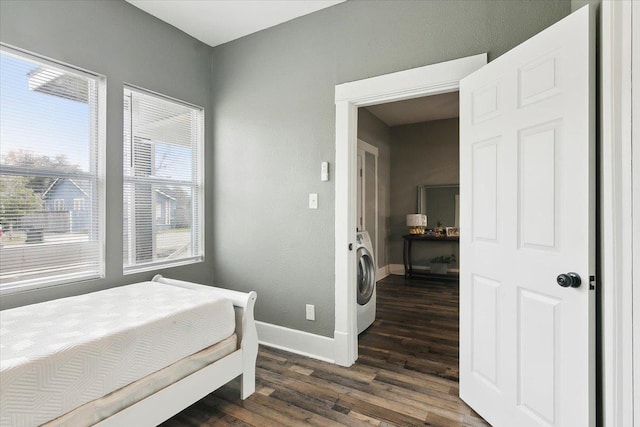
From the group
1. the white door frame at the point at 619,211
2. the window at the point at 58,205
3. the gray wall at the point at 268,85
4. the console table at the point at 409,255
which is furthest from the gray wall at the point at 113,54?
the console table at the point at 409,255

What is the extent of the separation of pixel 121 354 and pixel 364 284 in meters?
2.19

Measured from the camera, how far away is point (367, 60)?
2.44 meters

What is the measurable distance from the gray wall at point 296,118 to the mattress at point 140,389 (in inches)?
38.2

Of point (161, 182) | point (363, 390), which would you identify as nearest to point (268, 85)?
point (161, 182)

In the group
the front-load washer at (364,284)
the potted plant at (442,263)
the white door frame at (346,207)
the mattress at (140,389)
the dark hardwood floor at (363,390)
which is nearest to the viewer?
the mattress at (140,389)

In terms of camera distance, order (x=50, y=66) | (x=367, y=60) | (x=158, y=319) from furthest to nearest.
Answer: (x=367, y=60)
(x=50, y=66)
(x=158, y=319)

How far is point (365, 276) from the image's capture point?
3.22 meters

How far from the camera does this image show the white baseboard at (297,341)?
2.60m

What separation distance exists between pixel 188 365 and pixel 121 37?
96.5 inches

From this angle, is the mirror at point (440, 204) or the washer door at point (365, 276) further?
the mirror at point (440, 204)

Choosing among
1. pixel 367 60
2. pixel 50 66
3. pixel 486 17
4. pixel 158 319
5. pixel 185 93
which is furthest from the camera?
pixel 185 93

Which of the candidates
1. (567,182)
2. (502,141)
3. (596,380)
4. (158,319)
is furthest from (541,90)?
(158,319)

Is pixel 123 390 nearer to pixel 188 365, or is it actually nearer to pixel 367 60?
pixel 188 365

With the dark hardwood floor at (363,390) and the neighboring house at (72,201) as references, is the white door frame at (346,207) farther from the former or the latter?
the neighboring house at (72,201)
